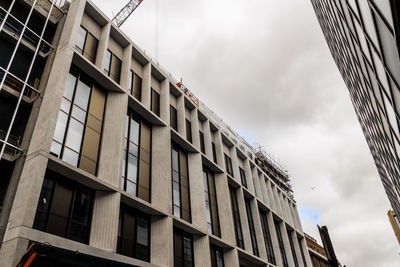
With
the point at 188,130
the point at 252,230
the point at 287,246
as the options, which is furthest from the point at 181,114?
the point at 287,246

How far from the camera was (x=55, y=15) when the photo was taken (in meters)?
20.9

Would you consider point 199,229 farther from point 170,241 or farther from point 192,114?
point 192,114

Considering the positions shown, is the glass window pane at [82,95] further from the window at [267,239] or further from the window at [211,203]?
the window at [267,239]

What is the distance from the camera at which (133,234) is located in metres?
18.3

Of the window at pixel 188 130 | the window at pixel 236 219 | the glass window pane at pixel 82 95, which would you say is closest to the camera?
the glass window pane at pixel 82 95

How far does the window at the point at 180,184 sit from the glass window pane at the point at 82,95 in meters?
9.28

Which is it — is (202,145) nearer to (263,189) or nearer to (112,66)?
(112,66)

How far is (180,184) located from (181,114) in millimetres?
7260

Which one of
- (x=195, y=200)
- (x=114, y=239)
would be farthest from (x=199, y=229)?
(x=114, y=239)

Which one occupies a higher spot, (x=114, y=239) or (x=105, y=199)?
(x=105, y=199)

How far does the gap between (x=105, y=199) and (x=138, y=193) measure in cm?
337

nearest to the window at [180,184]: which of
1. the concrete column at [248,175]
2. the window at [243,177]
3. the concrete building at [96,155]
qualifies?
the concrete building at [96,155]

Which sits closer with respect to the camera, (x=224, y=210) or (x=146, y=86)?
(x=146, y=86)

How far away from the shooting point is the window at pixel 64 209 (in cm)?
1374
